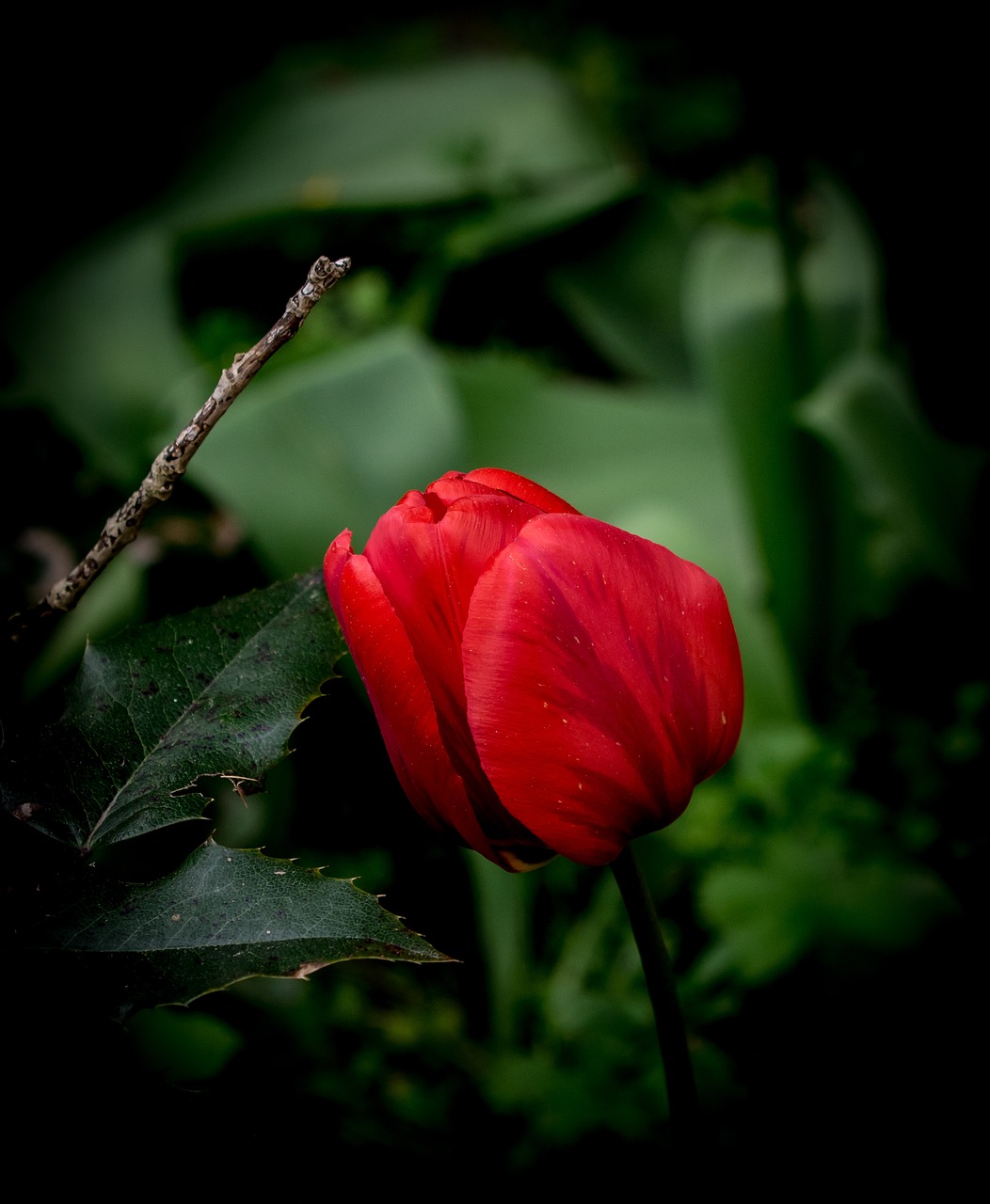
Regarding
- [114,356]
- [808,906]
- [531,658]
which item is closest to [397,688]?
[531,658]

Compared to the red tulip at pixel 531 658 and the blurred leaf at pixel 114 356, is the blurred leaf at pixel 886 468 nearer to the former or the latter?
the blurred leaf at pixel 114 356

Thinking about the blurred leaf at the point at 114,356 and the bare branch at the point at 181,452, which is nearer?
the bare branch at the point at 181,452

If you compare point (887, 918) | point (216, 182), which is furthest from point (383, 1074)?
point (216, 182)

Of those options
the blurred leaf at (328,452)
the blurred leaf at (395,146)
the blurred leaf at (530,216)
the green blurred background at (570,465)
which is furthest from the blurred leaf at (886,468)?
the blurred leaf at (395,146)

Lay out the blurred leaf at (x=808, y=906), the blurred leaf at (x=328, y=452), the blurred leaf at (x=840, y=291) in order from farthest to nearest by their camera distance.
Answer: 1. the blurred leaf at (x=840, y=291)
2. the blurred leaf at (x=328, y=452)
3. the blurred leaf at (x=808, y=906)

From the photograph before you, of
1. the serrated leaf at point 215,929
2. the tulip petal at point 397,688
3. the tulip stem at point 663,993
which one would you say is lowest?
the tulip stem at point 663,993

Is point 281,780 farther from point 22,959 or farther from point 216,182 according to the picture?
point 216,182
